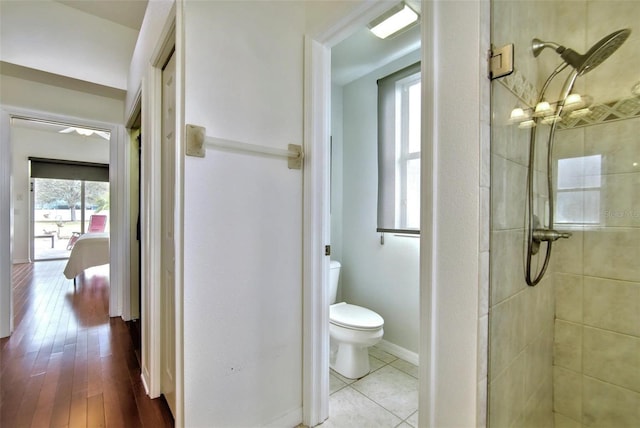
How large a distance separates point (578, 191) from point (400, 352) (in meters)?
1.61

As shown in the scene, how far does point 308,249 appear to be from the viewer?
4.91ft

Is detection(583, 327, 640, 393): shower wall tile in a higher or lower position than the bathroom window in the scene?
lower

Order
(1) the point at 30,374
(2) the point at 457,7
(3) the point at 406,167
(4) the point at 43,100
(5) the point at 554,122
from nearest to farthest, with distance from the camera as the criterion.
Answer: (2) the point at 457,7
(5) the point at 554,122
(1) the point at 30,374
(3) the point at 406,167
(4) the point at 43,100

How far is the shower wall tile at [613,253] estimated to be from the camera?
1232mm

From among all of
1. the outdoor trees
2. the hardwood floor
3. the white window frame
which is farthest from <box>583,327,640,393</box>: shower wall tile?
the outdoor trees

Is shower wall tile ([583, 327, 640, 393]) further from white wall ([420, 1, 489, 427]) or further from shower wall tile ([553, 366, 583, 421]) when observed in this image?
white wall ([420, 1, 489, 427])

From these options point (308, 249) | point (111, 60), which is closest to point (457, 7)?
point (308, 249)

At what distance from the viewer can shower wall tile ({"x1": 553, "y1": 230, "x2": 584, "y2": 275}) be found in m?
1.38

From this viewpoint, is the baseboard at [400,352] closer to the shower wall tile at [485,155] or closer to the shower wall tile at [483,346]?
the shower wall tile at [483,346]

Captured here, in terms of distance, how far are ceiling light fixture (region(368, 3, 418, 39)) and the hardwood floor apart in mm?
2654

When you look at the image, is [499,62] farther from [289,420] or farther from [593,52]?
[289,420]

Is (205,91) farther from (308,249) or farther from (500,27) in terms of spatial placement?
(500,27)

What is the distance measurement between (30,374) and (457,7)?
3179 mm

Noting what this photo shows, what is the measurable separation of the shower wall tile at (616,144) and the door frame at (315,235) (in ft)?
4.16
